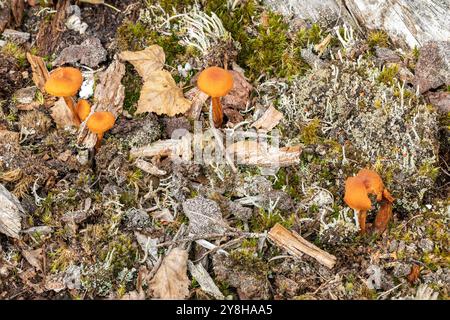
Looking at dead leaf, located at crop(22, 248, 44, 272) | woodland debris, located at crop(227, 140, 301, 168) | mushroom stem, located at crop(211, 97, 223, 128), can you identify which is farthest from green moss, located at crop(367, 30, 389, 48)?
dead leaf, located at crop(22, 248, 44, 272)

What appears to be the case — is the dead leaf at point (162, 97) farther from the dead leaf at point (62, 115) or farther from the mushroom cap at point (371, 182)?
the mushroom cap at point (371, 182)

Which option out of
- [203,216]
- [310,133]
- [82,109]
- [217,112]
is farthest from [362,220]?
[82,109]

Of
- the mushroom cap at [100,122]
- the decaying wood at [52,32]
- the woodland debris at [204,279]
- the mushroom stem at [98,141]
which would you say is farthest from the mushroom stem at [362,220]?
the decaying wood at [52,32]

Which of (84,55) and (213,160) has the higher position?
(84,55)

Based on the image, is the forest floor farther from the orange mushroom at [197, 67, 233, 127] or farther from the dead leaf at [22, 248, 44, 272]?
the orange mushroom at [197, 67, 233, 127]

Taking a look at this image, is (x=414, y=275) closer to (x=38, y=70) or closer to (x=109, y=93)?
(x=109, y=93)

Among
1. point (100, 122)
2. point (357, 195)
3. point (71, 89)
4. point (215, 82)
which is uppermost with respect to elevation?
point (215, 82)

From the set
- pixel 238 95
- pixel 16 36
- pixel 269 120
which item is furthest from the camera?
pixel 16 36
